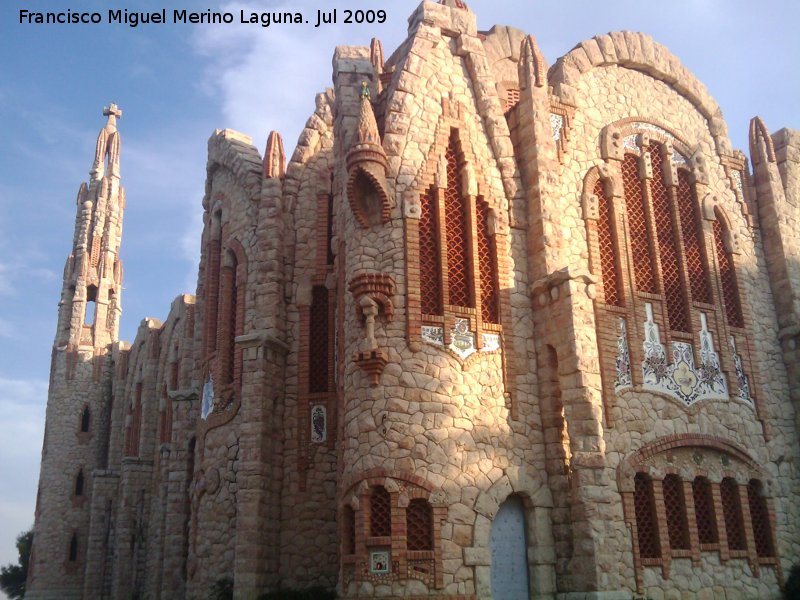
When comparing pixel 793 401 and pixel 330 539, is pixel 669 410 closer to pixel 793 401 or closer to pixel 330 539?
pixel 793 401

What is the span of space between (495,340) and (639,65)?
7.70 metres

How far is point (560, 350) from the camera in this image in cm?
1337

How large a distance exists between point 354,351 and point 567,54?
7997 mm

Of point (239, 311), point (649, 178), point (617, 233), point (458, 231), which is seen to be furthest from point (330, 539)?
point (649, 178)

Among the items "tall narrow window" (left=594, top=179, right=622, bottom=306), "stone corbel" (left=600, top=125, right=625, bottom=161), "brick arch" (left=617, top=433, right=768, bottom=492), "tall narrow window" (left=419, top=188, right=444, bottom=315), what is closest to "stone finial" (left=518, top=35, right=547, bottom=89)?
"stone corbel" (left=600, top=125, right=625, bottom=161)

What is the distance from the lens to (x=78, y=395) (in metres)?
34.8

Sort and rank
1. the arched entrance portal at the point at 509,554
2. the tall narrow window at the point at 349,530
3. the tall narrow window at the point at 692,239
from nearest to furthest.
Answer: the arched entrance portal at the point at 509,554 → the tall narrow window at the point at 349,530 → the tall narrow window at the point at 692,239

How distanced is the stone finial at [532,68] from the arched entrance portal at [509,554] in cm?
774

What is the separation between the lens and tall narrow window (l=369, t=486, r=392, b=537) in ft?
39.4

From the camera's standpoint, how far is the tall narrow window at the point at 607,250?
49.1ft

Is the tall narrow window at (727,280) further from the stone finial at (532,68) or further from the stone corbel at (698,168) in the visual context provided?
the stone finial at (532,68)

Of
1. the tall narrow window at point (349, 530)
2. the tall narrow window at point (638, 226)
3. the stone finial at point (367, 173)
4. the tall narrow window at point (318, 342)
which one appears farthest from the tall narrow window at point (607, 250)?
the tall narrow window at point (349, 530)

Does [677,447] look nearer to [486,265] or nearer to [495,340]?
[495,340]

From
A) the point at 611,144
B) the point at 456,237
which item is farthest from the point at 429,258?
the point at 611,144
